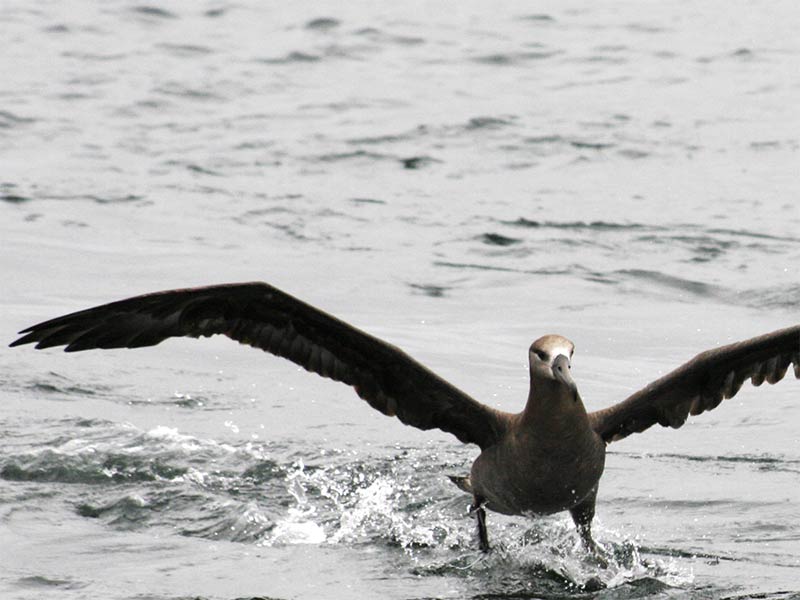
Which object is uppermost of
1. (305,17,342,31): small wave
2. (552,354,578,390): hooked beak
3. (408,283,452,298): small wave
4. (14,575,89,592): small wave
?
(305,17,342,31): small wave

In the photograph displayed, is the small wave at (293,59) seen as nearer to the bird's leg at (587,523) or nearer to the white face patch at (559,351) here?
the bird's leg at (587,523)

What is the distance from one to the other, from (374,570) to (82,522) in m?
1.56

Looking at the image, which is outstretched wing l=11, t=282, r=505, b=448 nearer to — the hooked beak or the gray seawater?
the gray seawater

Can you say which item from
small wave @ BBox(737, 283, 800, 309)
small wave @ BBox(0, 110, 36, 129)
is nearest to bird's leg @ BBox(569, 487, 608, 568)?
small wave @ BBox(737, 283, 800, 309)

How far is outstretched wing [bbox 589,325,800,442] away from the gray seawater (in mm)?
541

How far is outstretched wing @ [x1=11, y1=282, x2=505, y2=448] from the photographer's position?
29.7 feet

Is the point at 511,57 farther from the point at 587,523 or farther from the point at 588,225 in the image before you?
the point at 587,523

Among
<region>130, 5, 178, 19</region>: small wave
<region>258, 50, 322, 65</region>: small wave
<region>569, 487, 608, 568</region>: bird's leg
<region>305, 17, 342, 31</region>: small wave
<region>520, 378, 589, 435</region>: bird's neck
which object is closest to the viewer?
<region>520, 378, 589, 435</region>: bird's neck

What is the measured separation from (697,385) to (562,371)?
1.43 meters

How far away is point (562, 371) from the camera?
855 centimetres

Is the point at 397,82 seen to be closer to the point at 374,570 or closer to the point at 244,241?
the point at 244,241

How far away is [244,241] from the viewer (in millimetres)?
16219

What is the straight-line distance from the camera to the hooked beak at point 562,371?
27.8ft

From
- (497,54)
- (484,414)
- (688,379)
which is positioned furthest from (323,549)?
(497,54)
